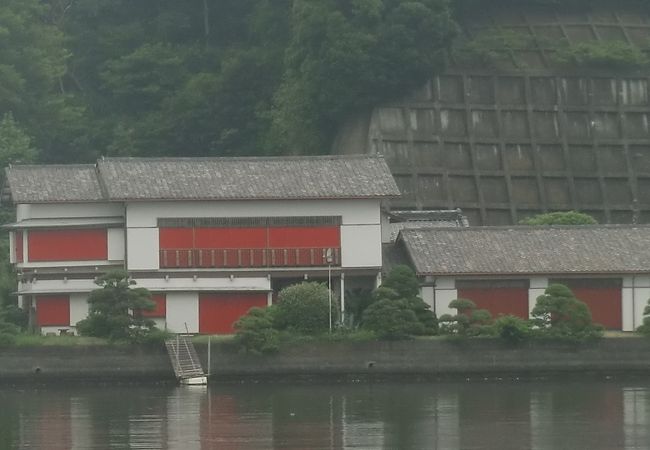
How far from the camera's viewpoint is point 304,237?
212 feet

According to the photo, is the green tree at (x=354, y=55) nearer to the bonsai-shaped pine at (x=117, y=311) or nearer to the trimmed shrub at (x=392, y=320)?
the trimmed shrub at (x=392, y=320)

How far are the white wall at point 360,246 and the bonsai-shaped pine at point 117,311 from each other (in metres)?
6.74

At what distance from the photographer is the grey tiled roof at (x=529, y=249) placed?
63750 mm

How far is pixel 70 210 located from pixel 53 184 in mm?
1119

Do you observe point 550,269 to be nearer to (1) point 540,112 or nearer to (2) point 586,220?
(2) point 586,220

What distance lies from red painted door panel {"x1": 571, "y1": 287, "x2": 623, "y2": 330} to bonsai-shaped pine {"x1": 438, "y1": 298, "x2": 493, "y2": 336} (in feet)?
13.2

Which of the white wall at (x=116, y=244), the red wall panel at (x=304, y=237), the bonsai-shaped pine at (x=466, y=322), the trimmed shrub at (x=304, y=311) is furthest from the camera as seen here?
the white wall at (x=116, y=244)

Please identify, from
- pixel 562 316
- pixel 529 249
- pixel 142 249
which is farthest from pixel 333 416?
pixel 529 249

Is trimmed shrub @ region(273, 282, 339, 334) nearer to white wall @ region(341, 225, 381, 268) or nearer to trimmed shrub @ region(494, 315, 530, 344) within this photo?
white wall @ region(341, 225, 381, 268)

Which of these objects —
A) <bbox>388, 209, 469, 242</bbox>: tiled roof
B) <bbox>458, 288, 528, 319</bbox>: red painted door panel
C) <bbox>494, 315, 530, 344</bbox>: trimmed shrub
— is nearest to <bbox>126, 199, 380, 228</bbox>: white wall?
<bbox>458, 288, 528, 319</bbox>: red painted door panel

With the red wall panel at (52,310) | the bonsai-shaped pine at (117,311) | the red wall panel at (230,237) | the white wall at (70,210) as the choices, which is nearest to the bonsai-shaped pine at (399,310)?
the red wall panel at (230,237)

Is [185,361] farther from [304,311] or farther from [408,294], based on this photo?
[408,294]

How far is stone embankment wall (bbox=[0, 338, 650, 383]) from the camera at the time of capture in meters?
59.3

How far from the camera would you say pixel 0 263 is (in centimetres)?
7050
